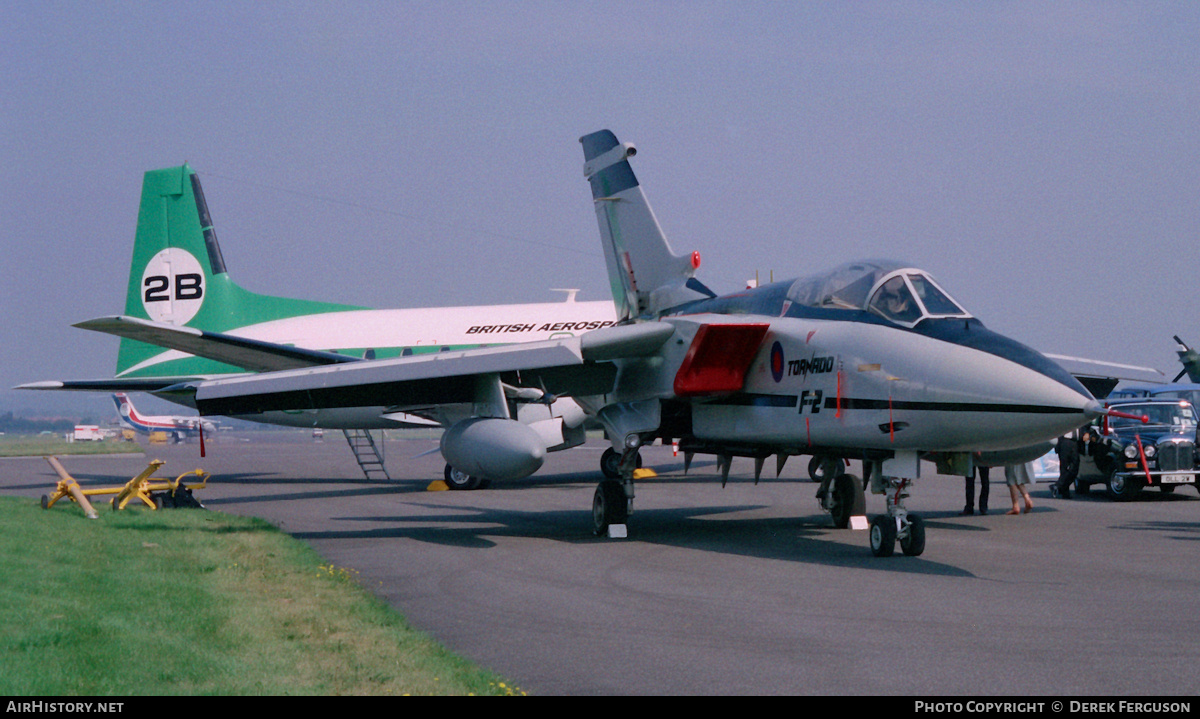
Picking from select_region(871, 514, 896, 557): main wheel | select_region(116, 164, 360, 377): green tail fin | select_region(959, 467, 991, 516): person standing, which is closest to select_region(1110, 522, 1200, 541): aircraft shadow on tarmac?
select_region(959, 467, 991, 516): person standing

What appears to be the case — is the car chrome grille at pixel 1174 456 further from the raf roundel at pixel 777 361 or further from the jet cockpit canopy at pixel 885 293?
the raf roundel at pixel 777 361

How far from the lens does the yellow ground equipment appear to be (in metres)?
15.0

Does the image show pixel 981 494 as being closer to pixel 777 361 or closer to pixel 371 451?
pixel 777 361

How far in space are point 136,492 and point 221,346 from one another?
5575 mm

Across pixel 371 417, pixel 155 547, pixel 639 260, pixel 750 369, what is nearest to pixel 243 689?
pixel 155 547

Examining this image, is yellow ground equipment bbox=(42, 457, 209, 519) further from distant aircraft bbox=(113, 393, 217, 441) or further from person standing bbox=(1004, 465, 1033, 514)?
distant aircraft bbox=(113, 393, 217, 441)

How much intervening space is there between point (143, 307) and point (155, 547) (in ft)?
54.9

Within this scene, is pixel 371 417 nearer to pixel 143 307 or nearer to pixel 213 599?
pixel 143 307

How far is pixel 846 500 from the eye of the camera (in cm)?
1398

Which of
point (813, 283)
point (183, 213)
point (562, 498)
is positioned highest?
point (183, 213)

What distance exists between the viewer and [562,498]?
19859 mm

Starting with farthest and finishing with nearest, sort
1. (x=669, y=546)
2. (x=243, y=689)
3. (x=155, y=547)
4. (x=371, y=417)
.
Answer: (x=371, y=417) → (x=669, y=546) → (x=155, y=547) → (x=243, y=689)

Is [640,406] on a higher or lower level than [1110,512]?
higher

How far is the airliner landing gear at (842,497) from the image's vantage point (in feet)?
45.8
